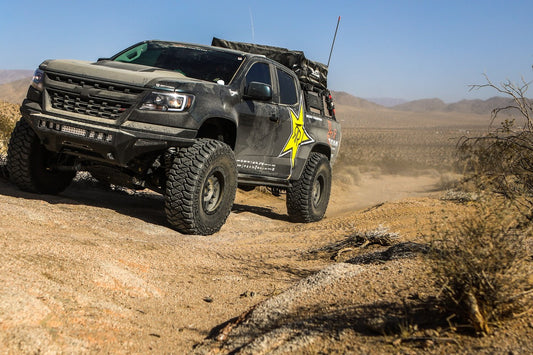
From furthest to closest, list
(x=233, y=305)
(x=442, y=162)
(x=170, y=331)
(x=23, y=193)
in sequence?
1. (x=442, y=162)
2. (x=23, y=193)
3. (x=233, y=305)
4. (x=170, y=331)

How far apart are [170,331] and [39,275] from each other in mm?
983

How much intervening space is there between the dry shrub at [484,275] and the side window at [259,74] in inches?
170

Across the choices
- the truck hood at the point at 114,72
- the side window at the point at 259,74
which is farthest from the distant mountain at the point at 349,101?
the truck hood at the point at 114,72

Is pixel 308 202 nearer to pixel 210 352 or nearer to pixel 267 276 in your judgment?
pixel 267 276

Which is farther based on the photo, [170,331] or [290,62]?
[290,62]

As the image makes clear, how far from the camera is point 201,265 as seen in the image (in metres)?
5.32

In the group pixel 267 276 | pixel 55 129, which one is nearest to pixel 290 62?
pixel 55 129

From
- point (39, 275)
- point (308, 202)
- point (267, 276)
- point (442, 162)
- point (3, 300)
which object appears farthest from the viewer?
point (442, 162)

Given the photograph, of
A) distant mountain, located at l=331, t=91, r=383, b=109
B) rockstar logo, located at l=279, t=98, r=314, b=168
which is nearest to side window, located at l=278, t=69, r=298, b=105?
rockstar logo, located at l=279, t=98, r=314, b=168

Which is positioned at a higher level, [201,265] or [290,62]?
[290,62]

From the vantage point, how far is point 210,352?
10.8 ft

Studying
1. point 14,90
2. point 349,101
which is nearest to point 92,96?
point 14,90

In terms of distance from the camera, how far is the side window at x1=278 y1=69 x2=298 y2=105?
25.9 feet

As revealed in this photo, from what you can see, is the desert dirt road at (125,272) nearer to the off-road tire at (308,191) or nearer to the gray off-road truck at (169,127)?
the gray off-road truck at (169,127)
